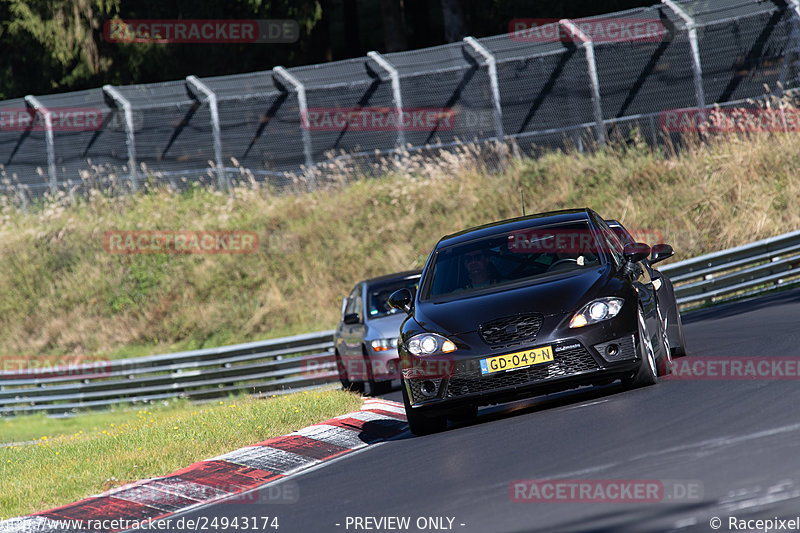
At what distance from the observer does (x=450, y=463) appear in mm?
7605

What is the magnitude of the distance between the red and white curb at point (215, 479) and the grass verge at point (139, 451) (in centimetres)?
32

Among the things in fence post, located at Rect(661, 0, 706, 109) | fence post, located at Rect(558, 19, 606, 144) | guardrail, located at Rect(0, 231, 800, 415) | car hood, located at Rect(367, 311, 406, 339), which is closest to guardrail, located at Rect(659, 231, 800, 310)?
guardrail, located at Rect(0, 231, 800, 415)

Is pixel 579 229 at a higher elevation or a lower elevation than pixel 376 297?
higher

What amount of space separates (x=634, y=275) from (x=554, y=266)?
69cm

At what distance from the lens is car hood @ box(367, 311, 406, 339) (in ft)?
49.3

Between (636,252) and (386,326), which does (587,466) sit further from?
(386,326)

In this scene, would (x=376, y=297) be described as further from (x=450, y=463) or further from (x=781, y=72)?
(x=781, y=72)

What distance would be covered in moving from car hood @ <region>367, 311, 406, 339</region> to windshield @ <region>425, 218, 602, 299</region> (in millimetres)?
4842

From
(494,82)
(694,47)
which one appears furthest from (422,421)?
(494,82)

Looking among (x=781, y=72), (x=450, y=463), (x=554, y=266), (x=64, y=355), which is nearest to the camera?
(x=450, y=463)

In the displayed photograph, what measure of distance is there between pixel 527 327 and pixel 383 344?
6.42 meters

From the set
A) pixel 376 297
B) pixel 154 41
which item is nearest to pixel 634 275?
pixel 376 297
